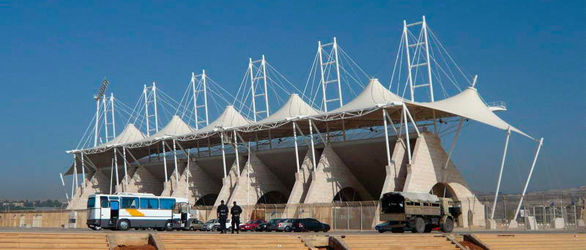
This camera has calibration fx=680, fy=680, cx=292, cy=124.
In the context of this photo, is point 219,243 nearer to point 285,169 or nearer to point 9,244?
point 9,244

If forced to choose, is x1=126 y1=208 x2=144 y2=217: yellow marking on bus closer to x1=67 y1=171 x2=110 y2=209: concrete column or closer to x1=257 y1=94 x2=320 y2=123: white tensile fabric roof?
x1=257 y1=94 x2=320 y2=123: white tensile fabric roof

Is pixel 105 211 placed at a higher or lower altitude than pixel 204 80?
lower

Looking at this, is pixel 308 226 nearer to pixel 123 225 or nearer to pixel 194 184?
pixel 123 225

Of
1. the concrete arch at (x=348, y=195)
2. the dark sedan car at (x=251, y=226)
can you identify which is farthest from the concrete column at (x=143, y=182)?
the dark sedan car at (x=251, y=226)

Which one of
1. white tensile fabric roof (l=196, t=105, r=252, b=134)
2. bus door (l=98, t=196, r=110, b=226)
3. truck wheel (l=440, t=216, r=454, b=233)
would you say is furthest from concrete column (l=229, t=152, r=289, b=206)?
truck wheel (l=440, t=216, r=454, b=233)

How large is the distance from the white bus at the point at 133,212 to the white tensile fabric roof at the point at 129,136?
39240 mm

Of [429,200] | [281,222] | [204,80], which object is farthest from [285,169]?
[429,200]

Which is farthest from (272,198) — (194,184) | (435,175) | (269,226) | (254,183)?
(269,226)

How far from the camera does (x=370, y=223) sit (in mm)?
50156

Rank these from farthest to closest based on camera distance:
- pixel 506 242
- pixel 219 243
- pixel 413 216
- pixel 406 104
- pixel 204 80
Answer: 1. pixel 204 80
2. pixel 406 104
3. pixel 413 216
4. pixel 506 242
5. pixel 219 243

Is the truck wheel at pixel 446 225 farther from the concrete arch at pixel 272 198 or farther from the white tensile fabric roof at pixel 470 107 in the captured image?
the concrete arch at pixel 272 198

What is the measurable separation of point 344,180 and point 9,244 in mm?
47276

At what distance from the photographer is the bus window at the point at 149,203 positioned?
45.0 meters

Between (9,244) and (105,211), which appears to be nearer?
(9,244)
